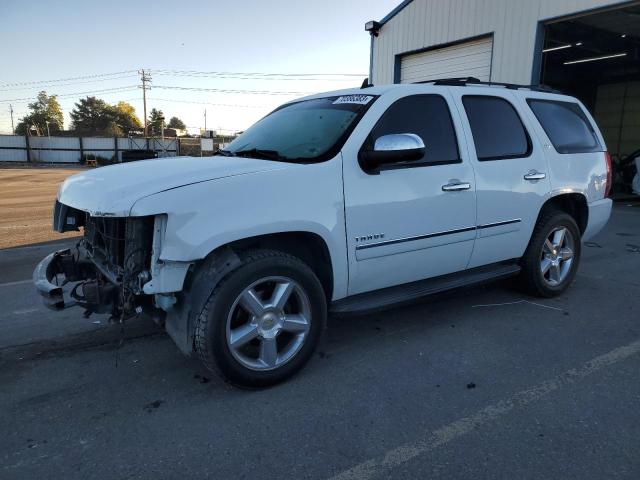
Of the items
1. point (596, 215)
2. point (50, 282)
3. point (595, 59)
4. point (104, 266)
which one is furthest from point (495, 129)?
point (595, 59)

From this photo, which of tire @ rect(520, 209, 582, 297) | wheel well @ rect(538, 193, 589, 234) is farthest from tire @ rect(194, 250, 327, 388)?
wheel well @ rect(538, 193, 589, 234)

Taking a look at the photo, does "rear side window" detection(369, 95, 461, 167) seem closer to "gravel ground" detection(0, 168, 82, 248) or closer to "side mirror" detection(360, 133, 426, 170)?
"side mirror" detection(360, 133, 426, 170)

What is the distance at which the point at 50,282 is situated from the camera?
3.17 metres

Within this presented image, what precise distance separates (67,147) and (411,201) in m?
52.0

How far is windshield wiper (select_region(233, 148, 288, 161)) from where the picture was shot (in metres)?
3.34

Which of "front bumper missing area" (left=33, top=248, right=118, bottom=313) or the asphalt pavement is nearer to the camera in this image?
the asphalt pavement

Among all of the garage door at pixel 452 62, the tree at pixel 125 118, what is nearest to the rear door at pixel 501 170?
the garage door at pixel 452 62

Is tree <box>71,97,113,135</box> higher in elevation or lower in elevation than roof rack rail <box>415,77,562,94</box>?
higher

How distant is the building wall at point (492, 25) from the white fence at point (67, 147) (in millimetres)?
34933

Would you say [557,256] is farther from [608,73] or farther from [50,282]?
[608,73]

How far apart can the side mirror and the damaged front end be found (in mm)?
1438

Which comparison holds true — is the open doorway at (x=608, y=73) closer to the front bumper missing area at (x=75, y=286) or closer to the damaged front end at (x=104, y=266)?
the damaged front end at (x=104, y=266)

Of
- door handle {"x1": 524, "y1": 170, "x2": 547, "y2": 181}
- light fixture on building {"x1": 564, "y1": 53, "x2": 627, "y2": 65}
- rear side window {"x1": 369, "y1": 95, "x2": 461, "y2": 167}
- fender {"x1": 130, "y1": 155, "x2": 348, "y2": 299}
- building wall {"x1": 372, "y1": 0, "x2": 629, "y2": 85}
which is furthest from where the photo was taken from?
light fixture on building {"x1": 564, "y1": 53, "x2": 627, "y2": 65}

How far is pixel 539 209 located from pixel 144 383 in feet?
12.0
